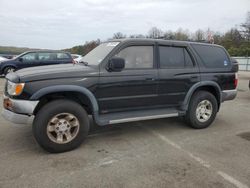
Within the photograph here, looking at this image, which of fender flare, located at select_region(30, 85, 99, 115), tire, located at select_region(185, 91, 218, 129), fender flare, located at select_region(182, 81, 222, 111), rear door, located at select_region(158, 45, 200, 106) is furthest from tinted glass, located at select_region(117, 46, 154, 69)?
tire, located at select_region(185, 91, 218, 129)

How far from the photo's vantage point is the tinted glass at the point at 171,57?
5.03 meters

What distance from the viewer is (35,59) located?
14555 mm

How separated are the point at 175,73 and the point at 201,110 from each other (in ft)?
3.64

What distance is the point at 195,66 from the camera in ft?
17.6

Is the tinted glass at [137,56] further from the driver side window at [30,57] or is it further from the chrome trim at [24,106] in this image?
the driver side window at [30,57]

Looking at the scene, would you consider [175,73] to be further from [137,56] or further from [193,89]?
[137,56]

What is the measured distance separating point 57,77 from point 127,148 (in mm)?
1654

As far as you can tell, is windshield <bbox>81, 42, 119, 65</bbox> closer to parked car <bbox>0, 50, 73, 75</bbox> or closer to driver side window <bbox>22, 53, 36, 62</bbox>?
parked car <bbox>0, 50, 73, 75</bbox>

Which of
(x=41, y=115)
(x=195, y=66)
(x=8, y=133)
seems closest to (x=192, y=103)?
(x=195, y=66)

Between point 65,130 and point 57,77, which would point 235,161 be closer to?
point 65,130

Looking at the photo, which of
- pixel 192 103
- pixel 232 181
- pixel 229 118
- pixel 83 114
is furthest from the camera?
pixel 229 118

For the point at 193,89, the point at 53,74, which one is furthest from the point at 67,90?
the point at 193,89

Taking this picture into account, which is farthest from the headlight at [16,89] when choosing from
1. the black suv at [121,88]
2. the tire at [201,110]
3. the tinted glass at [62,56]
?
the tinted glass at [62,56]

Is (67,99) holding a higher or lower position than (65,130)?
higher
